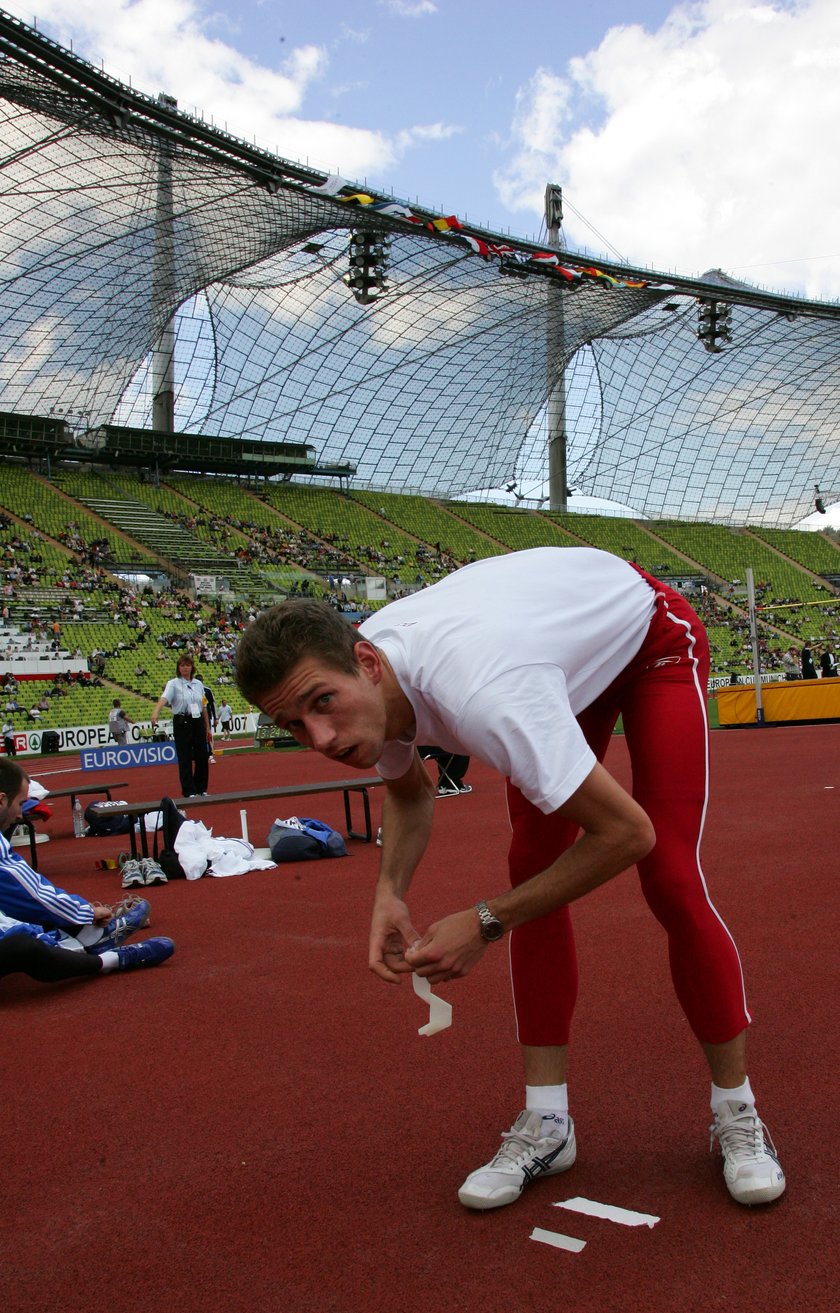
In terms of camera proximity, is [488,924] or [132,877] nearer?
[488,924]

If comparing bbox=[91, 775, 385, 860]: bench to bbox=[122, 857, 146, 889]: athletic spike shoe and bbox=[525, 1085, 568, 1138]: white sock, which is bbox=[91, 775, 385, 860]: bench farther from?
bbox=[525, 1085, 568, 1138]: white sock

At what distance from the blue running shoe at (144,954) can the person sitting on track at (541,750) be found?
283 cm

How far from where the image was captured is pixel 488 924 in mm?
1982

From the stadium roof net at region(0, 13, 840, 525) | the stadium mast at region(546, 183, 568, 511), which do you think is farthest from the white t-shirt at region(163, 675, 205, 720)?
the stadium mast at region(546, 183, 568, 511)

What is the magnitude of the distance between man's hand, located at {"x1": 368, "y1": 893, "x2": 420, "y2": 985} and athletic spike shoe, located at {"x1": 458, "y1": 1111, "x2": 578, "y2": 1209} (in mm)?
534

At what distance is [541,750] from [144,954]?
3.79m

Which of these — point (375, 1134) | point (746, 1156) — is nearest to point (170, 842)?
point (375, 1134)

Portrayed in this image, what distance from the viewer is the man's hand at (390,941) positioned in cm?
228

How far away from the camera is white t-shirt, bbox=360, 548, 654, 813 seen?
1810 millimetres

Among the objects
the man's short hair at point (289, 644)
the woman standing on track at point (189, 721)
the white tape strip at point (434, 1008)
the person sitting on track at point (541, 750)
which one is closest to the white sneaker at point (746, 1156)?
the person sitting on track at point (541, 750)

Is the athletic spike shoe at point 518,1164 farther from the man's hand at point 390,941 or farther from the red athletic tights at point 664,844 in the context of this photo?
the man's hand at point 390,941

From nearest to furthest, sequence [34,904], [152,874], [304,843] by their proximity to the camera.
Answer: [34,904] → [152,874] → [304,843]

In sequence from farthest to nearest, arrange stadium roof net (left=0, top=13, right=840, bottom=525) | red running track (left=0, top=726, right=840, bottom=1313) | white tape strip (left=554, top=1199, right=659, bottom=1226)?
stadium roof net (left=0, top=13, right=840, bottom=525) → white tape strip (left=554, top=1199, right=659, bottom=1226) → red running track (left=0, top=726, right=840, bottom=1313)

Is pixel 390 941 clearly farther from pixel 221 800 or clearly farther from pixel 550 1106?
pixel 221 800
